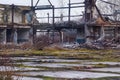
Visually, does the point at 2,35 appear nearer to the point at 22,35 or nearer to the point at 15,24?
the point at 15,24

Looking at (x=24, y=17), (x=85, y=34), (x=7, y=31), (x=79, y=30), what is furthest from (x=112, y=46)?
(x=24, y=17)

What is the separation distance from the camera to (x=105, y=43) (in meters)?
36.5

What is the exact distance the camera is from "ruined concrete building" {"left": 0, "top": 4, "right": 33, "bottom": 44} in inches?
1966

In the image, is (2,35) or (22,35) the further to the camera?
(22,35)

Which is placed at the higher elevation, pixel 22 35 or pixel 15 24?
pixel 15 24

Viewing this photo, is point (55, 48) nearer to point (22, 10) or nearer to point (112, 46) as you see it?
point (112, 46)

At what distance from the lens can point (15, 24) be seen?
50719 millimetres

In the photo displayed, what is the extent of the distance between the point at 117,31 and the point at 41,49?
2035 centimetres

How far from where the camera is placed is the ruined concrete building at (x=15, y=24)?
164ft

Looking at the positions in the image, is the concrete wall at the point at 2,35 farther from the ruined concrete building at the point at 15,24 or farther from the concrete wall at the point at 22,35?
the concrete wall at the point at 22,35

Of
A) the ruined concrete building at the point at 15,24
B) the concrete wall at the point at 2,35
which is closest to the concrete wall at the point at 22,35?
the ruined concrete building at the point at 15,24

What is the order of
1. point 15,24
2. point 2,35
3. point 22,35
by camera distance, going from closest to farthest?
point 2,35 → point 15,24 → point 22,35

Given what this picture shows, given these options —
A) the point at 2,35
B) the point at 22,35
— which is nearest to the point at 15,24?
the point at 2,35

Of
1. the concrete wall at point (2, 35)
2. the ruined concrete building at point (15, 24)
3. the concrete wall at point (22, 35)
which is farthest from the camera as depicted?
the concrete wall at point (22, 35)
